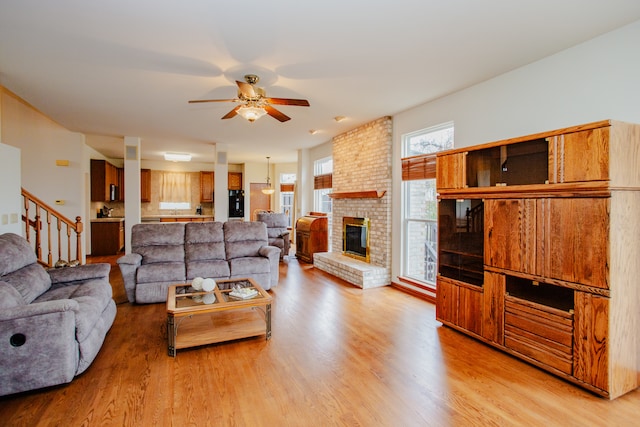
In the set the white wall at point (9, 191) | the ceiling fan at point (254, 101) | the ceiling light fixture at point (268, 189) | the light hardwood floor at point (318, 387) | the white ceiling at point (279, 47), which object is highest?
the white ceiling at point (279, 47)

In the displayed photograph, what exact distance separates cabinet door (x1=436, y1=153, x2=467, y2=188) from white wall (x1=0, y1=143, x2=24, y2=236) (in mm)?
4807

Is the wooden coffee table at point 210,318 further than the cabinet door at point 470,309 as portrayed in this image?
No

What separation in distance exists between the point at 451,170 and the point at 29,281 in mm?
4117

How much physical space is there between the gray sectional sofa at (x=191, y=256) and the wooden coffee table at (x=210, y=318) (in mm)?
884

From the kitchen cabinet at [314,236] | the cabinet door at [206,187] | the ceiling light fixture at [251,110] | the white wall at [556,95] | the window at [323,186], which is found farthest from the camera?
the cabinet door at [206,187]

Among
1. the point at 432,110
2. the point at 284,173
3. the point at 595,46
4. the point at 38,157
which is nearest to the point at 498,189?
the point at 595,46

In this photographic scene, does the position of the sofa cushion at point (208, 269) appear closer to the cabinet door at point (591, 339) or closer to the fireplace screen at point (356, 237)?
the fireplace screen at point (356, 237)

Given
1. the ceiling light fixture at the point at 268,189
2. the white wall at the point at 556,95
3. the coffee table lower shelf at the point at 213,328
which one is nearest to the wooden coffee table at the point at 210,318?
the coffee table lower shelf at the point at 213,328

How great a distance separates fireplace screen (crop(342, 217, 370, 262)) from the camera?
587 cm

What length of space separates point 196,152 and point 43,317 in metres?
7.28

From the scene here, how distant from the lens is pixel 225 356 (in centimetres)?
288

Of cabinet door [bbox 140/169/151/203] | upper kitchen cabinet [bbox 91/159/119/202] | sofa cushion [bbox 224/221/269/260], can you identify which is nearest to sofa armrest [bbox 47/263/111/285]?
sofa cushion [bbox 224/221/269/260]

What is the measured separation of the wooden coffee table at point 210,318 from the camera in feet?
9.53

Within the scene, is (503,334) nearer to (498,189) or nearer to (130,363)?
(498,189)
